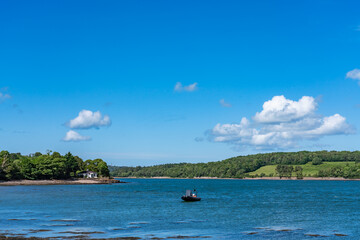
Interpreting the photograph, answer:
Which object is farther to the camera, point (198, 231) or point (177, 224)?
point (177, 224)

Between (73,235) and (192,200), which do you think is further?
(192,200)

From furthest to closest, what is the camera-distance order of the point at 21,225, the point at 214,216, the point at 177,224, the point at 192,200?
1. the point at 192,200
2. the point at 214,216
3. the point at 177,224
4. the point at 21,225

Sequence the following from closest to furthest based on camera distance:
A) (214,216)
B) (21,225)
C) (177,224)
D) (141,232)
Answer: (141,232)
(21,225)
(177,224)
(214,216)

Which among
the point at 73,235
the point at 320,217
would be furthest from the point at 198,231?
the point at 320,217

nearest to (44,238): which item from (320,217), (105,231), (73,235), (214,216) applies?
(73,235)

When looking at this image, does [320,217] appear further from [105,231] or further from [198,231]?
[105,231]

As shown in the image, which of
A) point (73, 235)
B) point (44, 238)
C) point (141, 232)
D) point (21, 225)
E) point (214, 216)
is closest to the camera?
point (44, 238)

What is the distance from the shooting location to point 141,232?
181 feet

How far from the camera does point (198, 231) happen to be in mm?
57094

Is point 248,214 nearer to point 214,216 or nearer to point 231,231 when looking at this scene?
point 214,216

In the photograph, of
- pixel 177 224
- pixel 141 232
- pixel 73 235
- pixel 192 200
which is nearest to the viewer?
pixel 73 235

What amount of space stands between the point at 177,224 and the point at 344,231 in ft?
84.6

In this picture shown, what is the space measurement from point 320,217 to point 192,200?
44.2 m

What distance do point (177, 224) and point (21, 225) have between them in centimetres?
2406
